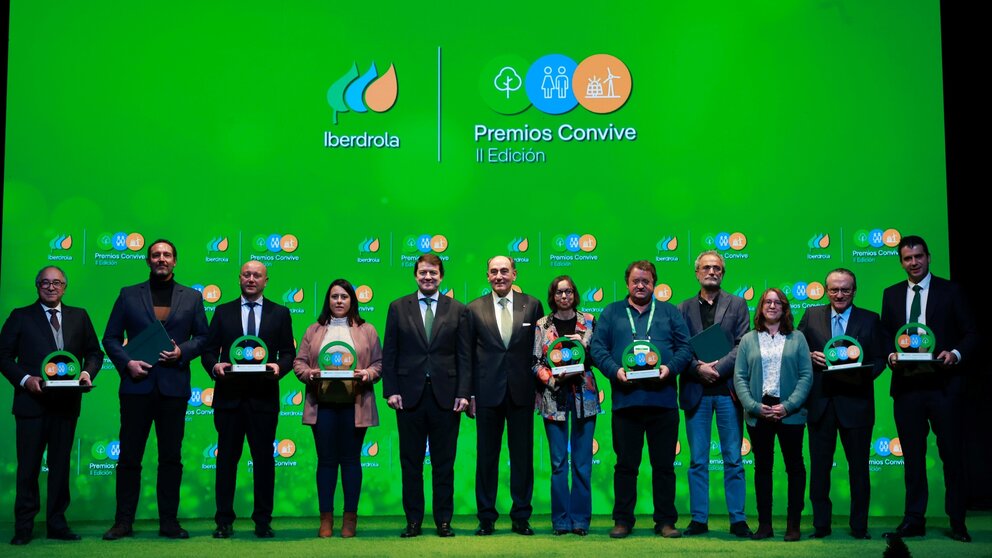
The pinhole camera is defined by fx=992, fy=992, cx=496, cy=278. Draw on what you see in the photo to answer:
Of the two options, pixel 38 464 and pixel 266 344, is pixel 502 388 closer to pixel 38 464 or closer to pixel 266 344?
pixel 266 344

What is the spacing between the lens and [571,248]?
22.3 feet

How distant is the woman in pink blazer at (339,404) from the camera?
215 inches

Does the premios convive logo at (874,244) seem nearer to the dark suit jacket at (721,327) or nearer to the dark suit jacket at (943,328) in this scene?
the dark suit jacket at (943,328)

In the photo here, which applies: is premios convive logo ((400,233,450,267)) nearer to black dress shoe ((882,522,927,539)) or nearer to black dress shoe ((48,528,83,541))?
black dress shoe ((48,528,83,541))

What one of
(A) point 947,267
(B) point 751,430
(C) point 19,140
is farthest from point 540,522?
(C) point 19,140

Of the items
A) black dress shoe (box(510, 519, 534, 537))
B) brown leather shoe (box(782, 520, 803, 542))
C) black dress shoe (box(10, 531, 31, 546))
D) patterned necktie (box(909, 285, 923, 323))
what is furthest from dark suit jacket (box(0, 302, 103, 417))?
patterned necktie (box(909, 285, 923, 323))

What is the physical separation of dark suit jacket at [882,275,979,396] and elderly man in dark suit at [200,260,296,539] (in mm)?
3401

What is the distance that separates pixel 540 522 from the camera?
626cm

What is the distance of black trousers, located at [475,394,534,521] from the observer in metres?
5.56

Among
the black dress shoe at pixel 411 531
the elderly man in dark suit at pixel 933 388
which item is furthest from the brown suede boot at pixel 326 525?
the elderly man in dark suit at pixel 933 388

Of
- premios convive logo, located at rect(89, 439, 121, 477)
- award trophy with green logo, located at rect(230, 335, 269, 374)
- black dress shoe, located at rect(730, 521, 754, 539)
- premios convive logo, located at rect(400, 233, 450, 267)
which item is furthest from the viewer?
premios convive logo, located at rect(400, 233, 450, 267)

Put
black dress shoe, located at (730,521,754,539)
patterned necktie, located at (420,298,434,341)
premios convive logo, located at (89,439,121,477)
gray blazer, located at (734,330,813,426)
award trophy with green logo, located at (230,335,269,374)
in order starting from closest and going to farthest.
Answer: gray blazer, located at (734,330,813,426), award trophy with green logo, located at (230,335,269,374), black dress shoe, located at (730,521,754,539), patterned necktie, located at (420,298,434,341), premios convive logo, located at (89,439,121,477)

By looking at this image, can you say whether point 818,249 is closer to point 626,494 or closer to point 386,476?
point 626,494

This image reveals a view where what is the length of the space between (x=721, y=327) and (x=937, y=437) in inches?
51.1
